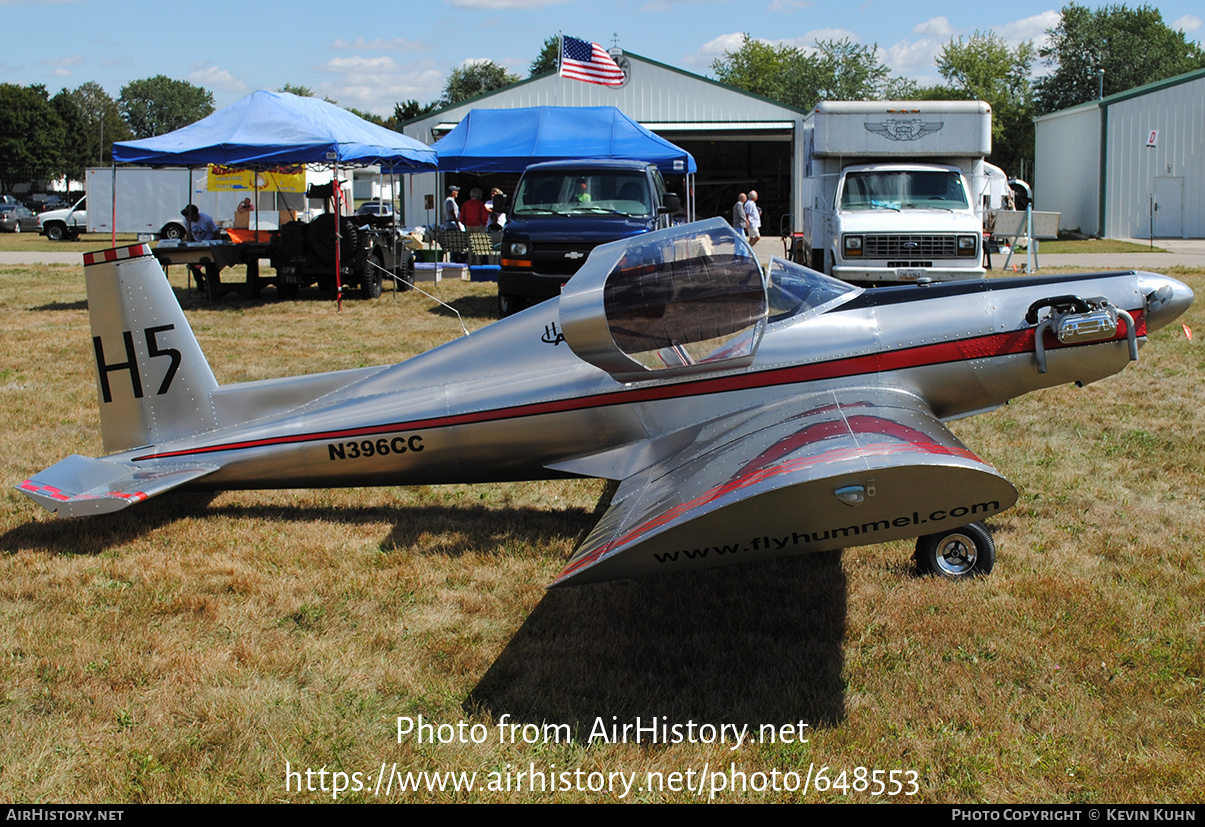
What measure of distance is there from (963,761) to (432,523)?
3404 mm

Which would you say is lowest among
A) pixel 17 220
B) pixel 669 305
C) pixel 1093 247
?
pixel 669 305

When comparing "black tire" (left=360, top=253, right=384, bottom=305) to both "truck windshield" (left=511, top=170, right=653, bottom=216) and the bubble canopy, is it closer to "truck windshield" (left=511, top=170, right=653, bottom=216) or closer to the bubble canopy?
"truck windshield" (left=511, top=170, right=653, bottom=216)

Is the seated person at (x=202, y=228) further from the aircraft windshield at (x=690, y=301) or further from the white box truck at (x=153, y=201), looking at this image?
the aircraft windshield at (x=690, y=301)

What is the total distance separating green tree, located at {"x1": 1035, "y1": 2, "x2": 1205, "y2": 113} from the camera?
74438 millimetres

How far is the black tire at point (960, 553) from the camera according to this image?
472cm

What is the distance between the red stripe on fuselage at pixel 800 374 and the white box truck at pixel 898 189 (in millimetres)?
8717

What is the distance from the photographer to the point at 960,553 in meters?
4.79

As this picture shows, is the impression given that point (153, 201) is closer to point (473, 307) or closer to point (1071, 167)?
point (473, 307)

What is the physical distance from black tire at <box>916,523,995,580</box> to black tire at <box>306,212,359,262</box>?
1385cm

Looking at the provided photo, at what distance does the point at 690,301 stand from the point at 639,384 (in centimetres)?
61

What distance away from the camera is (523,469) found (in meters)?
5.22

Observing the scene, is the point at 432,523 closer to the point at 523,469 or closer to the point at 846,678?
the point at 523,469

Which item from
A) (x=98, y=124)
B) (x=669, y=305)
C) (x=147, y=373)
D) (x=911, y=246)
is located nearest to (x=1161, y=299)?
(x=669, y=305)

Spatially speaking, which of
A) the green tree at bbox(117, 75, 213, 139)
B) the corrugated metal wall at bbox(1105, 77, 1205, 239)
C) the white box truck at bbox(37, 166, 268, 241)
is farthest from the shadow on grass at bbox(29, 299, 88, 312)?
the green tree at bbox(117, 75, 213, 139)
